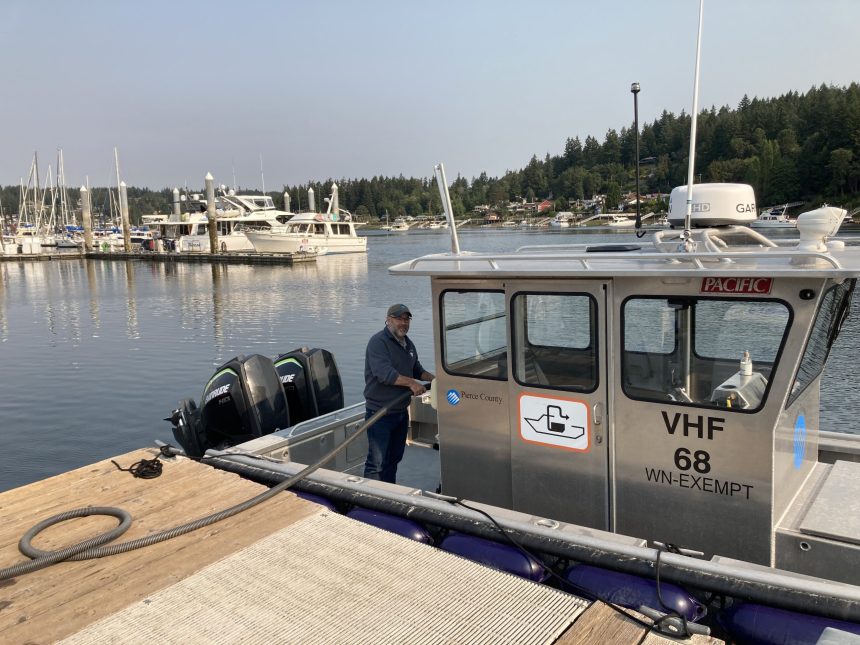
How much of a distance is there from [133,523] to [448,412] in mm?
2203

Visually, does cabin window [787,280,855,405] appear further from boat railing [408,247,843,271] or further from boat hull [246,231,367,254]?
boat hull [246,231,367,254]

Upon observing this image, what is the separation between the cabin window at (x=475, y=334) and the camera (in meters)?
4.59

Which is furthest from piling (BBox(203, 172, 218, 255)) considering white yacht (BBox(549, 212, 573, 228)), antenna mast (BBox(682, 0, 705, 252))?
antenna mast (BBox(682, 0, 705, 252))

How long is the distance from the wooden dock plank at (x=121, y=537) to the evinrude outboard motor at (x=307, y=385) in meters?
2.50

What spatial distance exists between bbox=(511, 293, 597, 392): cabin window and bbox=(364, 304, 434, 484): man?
130 cm

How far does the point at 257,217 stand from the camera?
206ft

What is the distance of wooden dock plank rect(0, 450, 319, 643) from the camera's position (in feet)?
9.97

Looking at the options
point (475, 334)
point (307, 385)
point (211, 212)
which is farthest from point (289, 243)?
point (475, 334)

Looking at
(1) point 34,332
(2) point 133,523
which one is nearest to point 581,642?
(2) point 133,523

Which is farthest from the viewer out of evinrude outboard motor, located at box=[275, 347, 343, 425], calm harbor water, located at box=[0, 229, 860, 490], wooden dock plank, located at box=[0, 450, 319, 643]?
calm harbor water, located at box=[0, 229, 860, 490]

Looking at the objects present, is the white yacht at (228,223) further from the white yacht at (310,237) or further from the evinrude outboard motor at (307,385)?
the evinrude outboard motor at (307,385)

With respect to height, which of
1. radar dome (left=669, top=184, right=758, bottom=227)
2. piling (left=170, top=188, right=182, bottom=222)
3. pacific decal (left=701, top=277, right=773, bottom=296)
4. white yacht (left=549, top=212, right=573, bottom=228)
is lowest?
pacific decal (left=701, top=277, right=773, bottom=296)

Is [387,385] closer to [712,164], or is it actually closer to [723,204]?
[723,204]

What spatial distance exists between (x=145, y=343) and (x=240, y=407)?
15126mm
